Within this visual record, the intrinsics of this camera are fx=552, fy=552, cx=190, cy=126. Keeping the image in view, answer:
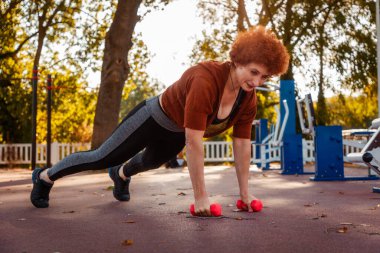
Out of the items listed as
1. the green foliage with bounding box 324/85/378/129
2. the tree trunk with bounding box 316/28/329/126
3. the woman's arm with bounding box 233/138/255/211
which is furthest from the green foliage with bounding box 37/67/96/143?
the woman's arm with bounding box 233/138/255/211

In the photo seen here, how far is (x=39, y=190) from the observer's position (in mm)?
3938

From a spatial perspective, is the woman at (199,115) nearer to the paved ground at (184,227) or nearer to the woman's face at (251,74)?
the woman's face at (251,74)

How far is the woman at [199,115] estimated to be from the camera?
3035mm

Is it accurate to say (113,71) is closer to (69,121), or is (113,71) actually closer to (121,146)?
(121,146)

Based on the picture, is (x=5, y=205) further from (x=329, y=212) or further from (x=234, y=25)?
(x=234, y=25)

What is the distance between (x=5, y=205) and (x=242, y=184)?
6.52 feet

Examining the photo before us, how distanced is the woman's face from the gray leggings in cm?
54

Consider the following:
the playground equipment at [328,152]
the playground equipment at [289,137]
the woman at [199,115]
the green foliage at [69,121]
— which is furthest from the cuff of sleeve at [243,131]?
the green foliage at [69,121]

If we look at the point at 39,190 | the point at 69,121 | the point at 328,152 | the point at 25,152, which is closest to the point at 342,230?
the point at 39,190

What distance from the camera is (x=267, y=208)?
387 cm

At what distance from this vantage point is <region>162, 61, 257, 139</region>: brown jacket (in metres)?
2.98

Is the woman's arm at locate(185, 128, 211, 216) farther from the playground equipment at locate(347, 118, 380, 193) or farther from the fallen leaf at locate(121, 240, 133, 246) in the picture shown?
the playground equipment at locate(347, 118, 380, 193)

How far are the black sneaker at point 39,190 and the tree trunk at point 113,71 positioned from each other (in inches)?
289

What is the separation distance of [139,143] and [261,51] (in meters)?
0.97
